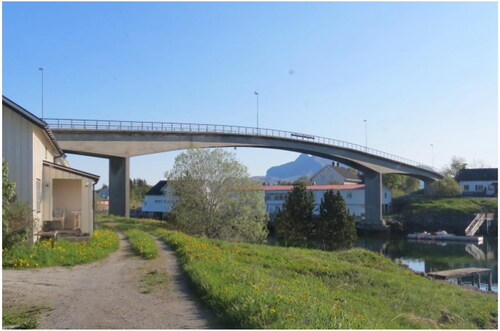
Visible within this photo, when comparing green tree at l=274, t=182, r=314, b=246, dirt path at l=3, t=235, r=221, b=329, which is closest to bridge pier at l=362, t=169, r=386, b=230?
green tree at l=274, t=182, r=314, b=246

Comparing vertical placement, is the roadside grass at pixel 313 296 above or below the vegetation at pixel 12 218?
below

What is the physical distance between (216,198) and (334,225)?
9.16 meters

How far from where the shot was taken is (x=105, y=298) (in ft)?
31.3

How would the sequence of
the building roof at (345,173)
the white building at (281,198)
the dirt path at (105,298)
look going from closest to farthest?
the dirt path at (105,298), the white building at (281,198), the building roof at (345,173)

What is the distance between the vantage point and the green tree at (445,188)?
8106cm

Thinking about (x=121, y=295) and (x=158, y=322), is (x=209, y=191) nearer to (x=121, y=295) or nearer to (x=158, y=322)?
(x=121, y=295)

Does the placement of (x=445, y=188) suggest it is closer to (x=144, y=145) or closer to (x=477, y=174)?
(x=477, y=174)

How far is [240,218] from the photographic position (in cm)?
3353

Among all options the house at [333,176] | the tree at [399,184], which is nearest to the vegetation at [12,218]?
the house at [333,176]

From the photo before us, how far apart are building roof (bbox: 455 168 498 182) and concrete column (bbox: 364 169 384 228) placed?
27671 mm

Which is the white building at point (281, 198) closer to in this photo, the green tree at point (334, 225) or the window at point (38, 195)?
the green tree at point (334, 225)

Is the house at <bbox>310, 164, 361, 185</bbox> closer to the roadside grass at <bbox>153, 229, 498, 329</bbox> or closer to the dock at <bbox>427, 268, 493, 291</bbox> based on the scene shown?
the dock at <bbox>427, 268, 493, 291</bbox>

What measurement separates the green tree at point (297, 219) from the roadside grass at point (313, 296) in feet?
40.6

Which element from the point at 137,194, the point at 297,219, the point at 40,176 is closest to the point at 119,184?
the point at 297,219
